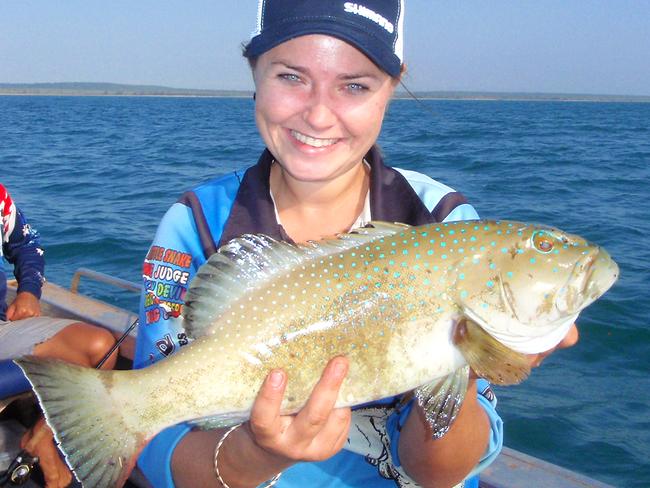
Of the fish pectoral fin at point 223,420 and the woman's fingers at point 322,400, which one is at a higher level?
the woman's fingers at point 322,400

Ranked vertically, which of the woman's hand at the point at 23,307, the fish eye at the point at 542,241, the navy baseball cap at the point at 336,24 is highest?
the navy baseball cap at the point at 336,24

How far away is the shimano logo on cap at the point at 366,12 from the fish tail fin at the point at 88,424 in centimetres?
162

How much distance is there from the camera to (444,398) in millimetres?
2139

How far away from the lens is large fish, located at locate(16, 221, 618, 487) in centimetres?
206

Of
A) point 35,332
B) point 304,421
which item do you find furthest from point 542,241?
point 35,332

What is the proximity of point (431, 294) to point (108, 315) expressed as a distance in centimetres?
413

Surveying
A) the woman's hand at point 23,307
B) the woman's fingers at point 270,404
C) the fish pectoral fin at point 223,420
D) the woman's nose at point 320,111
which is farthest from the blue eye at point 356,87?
the woman's hand at point 23,307

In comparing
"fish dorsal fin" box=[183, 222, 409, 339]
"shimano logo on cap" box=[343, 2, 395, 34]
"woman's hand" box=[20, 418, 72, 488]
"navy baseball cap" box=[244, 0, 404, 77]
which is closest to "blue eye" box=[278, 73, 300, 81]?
"navy baseball cap" box=[244, 0, 404, 77]

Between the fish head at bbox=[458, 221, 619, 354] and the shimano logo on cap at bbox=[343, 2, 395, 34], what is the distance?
1.03 meters

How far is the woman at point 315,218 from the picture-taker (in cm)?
236

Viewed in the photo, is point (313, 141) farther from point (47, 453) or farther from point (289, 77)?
point (47, 453)

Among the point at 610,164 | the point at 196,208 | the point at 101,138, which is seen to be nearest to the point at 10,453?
the point at 196,208

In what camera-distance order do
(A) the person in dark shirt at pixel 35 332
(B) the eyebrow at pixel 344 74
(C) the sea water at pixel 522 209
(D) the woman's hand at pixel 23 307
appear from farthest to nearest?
(C) the sea water at pixel 522 209 < (D) the woman's hand at pixel 23 307 < (A) the person in dark shirt at pixel 35 332 < (B) the eyebrow at pixel 344 74

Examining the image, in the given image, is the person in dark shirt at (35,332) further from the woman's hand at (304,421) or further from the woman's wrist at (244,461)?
the woman's hand at (304,421)
